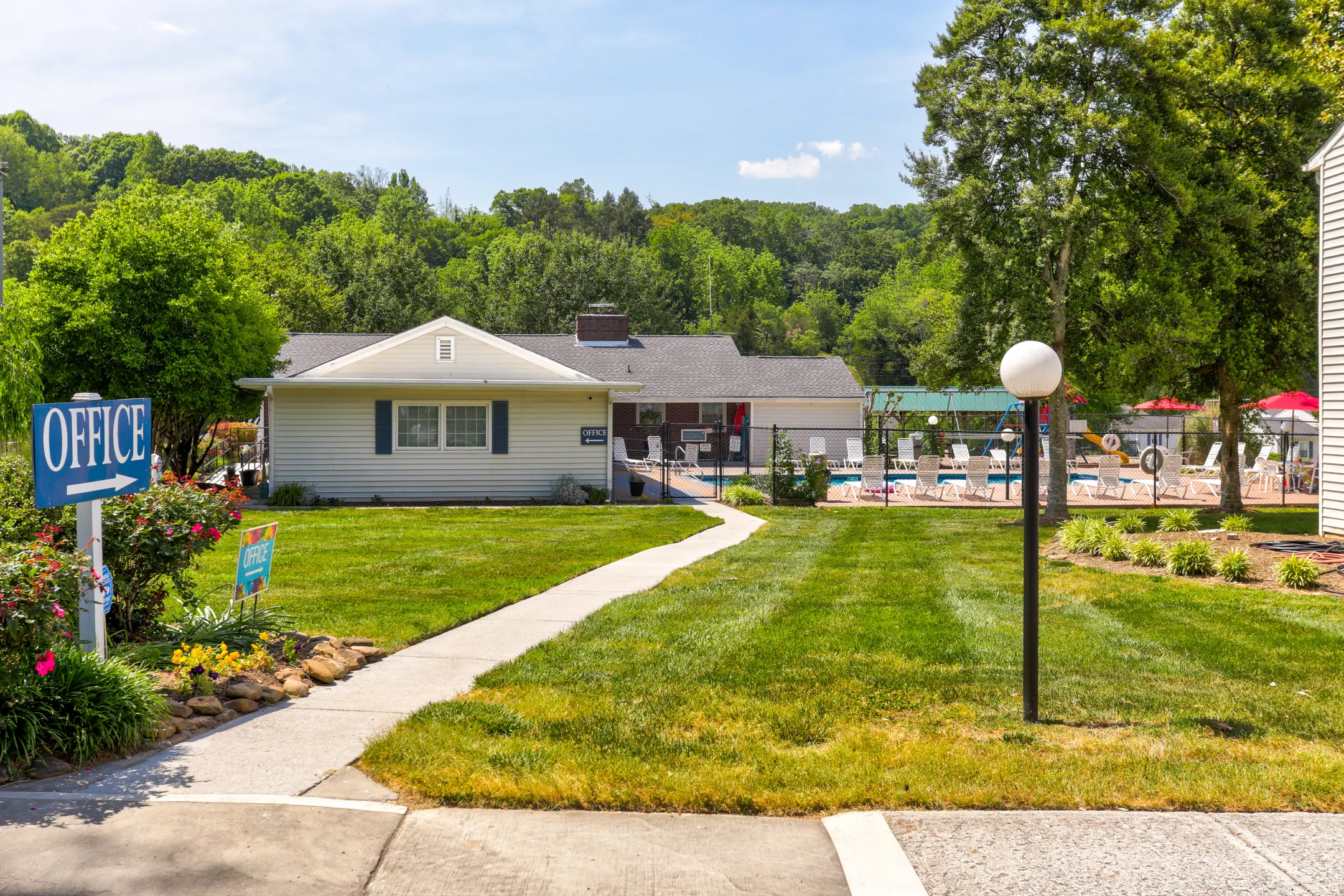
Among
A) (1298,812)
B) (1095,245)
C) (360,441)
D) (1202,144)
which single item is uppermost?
(1202,144)

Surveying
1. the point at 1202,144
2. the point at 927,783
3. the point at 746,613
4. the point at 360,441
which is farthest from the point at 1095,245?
the point at 360,441

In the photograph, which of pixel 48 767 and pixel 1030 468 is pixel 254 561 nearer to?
pixel 48 767

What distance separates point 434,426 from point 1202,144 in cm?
1504

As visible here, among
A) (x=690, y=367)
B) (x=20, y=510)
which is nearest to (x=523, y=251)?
(x=690, y=367)

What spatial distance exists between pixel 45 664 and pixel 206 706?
45.3 inches

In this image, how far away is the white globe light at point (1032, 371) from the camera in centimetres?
573

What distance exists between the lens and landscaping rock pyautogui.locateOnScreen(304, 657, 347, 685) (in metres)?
6.53

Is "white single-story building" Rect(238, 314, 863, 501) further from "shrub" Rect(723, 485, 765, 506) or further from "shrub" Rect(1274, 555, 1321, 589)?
"shrub" Rect(1274, 555, 1321, 589)

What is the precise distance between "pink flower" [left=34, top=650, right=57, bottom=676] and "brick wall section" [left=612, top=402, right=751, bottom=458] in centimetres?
2703

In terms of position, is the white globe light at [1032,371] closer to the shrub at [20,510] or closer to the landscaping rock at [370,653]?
the landscaping rock at [370,653]

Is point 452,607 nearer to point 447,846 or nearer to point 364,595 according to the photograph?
point 364,595

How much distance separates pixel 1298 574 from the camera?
1023 cm

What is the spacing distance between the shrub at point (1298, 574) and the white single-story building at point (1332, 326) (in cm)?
344

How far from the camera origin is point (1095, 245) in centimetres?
1528
